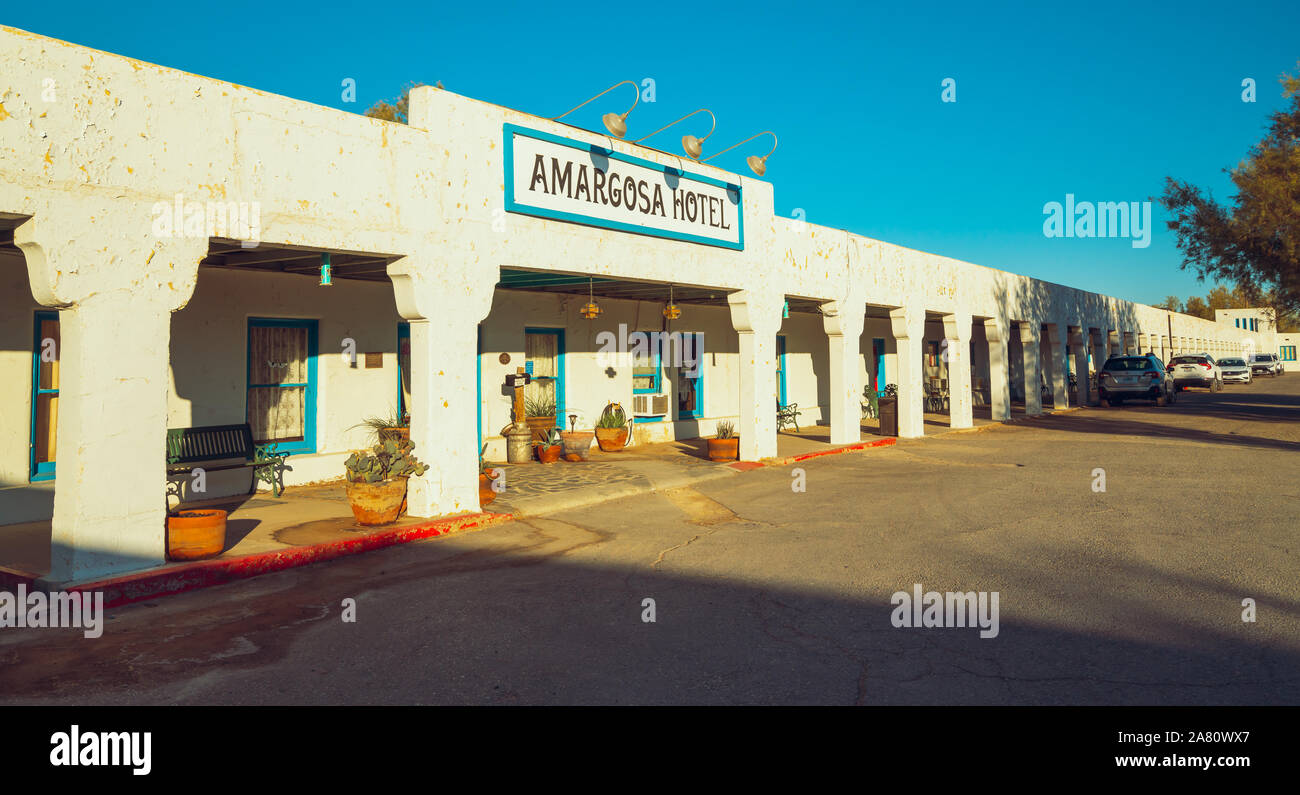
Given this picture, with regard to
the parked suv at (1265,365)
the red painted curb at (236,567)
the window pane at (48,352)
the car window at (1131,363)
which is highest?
the parked suv at (1265,365)

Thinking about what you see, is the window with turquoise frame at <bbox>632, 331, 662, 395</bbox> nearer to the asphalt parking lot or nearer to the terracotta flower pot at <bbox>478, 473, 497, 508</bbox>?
the asphalt parking lot

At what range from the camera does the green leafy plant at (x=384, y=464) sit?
8578 millimetres

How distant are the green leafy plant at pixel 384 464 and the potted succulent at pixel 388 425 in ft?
10.0

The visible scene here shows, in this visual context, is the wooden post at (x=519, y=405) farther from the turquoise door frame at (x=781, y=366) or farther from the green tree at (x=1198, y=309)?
the green tree at (x=1198, y=309)

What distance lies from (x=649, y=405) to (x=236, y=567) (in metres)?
11.0

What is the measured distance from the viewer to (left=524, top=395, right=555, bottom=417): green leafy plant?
1480 cm

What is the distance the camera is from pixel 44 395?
9250 millimetres

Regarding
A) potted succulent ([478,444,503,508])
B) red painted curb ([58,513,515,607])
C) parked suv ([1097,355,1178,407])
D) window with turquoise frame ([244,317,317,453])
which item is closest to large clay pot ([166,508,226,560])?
red painted curb ([58,513,515,607])

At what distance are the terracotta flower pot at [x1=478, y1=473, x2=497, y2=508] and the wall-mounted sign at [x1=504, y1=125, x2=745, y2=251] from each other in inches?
133

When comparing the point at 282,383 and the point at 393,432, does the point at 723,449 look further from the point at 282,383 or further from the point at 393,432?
the point at 282,383

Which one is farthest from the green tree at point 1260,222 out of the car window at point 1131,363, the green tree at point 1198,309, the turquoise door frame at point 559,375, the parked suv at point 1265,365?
the green tree at point 1198,309

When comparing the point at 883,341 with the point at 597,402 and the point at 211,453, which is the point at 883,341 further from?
the point at 211,453
